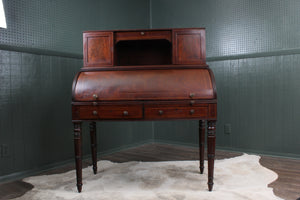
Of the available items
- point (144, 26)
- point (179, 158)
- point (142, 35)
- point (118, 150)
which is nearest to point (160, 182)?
A: point (179, 158)

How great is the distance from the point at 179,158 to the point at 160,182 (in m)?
1.08

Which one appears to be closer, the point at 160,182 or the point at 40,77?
the point at 160,182

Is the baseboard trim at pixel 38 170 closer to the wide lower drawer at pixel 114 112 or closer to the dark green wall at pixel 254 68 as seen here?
the wide lower drawer at pixel 114 112

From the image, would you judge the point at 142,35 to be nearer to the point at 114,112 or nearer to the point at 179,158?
the point at 114,112

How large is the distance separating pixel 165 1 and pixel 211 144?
3151mm

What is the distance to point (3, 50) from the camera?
2861mm

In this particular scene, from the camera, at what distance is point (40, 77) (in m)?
3.24

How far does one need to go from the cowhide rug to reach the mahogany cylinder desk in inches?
6.7

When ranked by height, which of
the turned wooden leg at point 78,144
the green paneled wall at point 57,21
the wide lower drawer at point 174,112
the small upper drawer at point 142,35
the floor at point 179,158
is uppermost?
the green paneled wall at point 57,21

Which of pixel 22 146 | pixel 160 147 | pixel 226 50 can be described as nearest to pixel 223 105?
pixel 226 50

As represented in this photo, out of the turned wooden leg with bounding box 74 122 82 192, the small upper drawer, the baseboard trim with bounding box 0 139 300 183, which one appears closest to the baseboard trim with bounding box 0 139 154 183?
the baseboard trim with bounding box 0 139 300 183

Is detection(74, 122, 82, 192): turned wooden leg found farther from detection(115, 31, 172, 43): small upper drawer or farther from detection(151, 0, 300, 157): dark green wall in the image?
detection(151, 0, 300, 157): dark green wall

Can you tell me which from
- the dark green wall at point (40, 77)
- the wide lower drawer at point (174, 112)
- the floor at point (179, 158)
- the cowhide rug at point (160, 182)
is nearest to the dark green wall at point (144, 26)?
the dark green wall at point (40, 77)

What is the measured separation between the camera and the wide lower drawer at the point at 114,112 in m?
2.42
